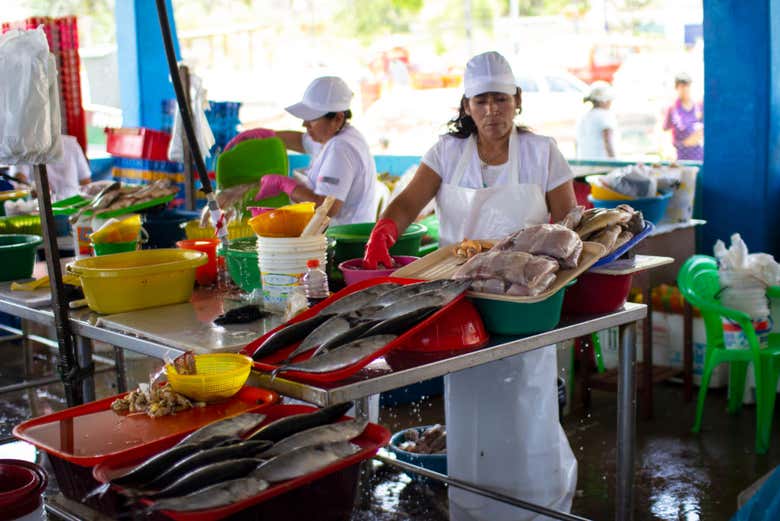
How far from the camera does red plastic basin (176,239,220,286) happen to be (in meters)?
3.47

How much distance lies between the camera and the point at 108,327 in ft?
9.63

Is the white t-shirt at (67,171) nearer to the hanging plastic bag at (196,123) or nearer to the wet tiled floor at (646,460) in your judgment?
the hanging plastic bag at (196,123)

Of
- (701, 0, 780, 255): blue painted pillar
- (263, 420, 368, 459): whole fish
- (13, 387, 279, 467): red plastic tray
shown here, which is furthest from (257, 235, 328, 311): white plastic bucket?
(701, 0, 780, 255): blue painted pillar

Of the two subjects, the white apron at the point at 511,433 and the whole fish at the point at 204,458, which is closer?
the whole fish at the point at 204,458

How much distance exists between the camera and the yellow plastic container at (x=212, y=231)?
3.75 meters

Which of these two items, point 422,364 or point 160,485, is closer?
point 160,485

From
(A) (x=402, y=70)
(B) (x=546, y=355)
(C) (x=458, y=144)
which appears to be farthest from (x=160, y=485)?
(A) (x=402, y=70)

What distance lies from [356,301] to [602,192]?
374 cm

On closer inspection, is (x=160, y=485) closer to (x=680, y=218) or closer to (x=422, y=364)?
(x=422, y=364)

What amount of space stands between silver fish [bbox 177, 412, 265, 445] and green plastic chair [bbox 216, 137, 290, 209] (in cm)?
253

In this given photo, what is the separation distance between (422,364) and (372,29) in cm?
2582

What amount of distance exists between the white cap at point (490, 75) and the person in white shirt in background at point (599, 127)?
497cm

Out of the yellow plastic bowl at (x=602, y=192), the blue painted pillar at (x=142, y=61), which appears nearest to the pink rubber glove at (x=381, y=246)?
the yellow plastic bowl at (x=602, y=192)

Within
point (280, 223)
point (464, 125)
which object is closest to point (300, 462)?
point (280, 223)
